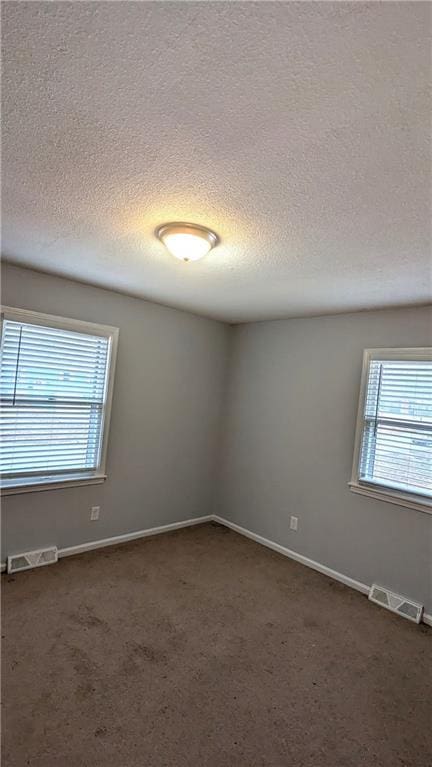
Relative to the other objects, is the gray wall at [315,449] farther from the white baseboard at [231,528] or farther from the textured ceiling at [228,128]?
the textured ceiling at [228,128]

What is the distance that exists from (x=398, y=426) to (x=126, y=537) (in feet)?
9.13

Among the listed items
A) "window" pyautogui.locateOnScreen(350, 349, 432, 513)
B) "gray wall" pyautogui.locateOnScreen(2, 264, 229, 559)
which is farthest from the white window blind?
"gray wall" pyautogui.locateOnScreen(2, 264, 229, 559)

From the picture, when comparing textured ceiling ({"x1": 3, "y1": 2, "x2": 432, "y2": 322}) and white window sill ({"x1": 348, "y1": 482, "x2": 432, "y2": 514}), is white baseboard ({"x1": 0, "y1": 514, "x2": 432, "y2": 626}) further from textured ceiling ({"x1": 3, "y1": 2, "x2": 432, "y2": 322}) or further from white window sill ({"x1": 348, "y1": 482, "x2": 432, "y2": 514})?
textured ceiling ({"x1": 3, "y1": 2, "x2": 432, "y2": 322})

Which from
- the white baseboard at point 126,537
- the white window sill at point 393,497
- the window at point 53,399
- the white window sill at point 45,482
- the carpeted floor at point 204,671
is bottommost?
the carpeted floor at point 204,671

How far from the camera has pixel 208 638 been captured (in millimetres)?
2463

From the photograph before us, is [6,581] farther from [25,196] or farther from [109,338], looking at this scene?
[25,196]

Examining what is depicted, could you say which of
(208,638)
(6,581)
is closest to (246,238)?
(208,638)

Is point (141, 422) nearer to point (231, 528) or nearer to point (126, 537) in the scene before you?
point (126, 537)

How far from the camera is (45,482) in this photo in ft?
10.4

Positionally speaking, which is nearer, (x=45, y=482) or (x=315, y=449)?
(x=45, y=482)

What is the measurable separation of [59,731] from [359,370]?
3162 mm

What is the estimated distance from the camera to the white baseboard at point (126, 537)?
3376mm

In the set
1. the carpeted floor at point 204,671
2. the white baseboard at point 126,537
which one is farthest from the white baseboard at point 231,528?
the carpeted floor at point 204,671

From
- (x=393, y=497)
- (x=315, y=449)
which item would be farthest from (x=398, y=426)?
(x=315, y=449)
